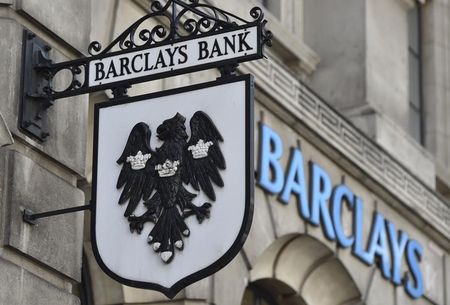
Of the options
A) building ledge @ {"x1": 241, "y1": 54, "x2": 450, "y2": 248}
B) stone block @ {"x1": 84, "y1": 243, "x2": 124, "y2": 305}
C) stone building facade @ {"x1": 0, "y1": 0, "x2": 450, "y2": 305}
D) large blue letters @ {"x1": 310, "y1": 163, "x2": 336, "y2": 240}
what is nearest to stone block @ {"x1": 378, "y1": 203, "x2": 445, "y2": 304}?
stone building facade @ {"x1": 0, "y1": 0, "x2": 450, "y2": 305}

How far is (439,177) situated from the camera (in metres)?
25.9

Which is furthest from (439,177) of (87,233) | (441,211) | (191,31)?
(191,31)

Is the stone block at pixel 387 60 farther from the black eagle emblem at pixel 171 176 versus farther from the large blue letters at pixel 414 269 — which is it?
the black eagle emblem at pixel 171 176

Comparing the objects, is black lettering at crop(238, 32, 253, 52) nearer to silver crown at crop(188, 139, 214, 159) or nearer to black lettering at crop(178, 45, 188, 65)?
black lettering at crop(178, 45, 188, 65)

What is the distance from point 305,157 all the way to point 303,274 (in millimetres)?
1583

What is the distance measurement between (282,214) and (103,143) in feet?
27.5

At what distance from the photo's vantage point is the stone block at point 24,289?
11.1m

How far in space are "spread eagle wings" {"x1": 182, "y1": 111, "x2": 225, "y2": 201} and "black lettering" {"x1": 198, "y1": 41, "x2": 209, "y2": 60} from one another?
444mm

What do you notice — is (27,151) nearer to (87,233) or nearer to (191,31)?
(191,31)

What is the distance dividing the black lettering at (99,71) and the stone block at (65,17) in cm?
72

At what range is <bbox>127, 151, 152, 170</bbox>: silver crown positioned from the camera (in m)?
11.3

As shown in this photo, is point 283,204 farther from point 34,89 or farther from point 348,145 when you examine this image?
point 34,89

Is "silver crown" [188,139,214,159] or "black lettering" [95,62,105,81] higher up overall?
"black lettering" [95,62,105,81]

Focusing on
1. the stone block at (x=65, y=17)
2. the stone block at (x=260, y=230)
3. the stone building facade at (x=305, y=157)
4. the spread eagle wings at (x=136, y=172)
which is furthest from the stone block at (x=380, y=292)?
the spread eagle wings at (x=136, y=172)
